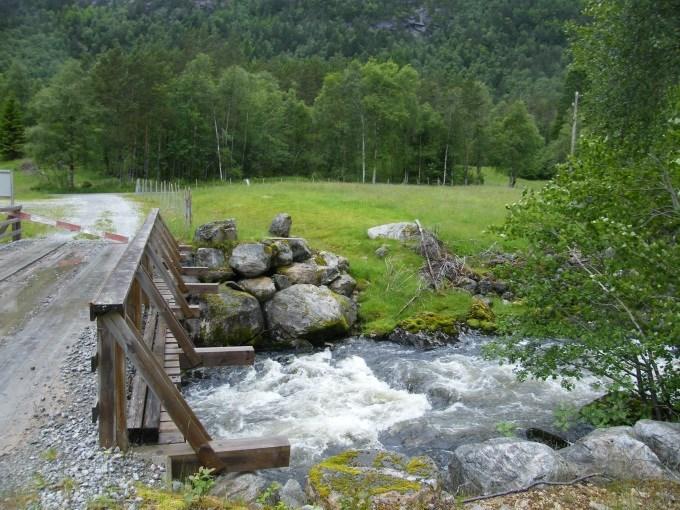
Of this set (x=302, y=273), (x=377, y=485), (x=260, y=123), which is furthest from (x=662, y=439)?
(x=260, y=123)

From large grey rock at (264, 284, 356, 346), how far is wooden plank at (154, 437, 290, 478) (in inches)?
324

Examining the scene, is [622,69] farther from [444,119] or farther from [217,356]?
[444,119]

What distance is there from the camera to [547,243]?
8367 millimetres

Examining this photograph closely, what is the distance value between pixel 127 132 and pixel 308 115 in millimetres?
20185

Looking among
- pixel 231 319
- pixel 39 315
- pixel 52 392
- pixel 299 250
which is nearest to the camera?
pixel 52 392

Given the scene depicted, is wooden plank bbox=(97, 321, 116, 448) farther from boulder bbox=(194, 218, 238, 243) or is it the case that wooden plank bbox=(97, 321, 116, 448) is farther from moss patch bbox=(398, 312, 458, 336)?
boulder bbox=(194, 218, 238, 243)

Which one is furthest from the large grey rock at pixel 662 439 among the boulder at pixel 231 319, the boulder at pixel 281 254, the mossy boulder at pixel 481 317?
the boulder at pixel 281 254

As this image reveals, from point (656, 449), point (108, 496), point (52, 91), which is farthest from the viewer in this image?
point (52, 91)

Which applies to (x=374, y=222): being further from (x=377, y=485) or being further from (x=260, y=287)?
(x=377, y=485)

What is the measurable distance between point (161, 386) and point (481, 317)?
12.5 metres

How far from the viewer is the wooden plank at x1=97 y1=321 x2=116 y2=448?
458 cm

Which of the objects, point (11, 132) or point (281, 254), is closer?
point (281, 254)

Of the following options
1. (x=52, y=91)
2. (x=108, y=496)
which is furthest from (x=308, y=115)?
(x=108, y=496)

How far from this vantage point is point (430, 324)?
49.6 ft
